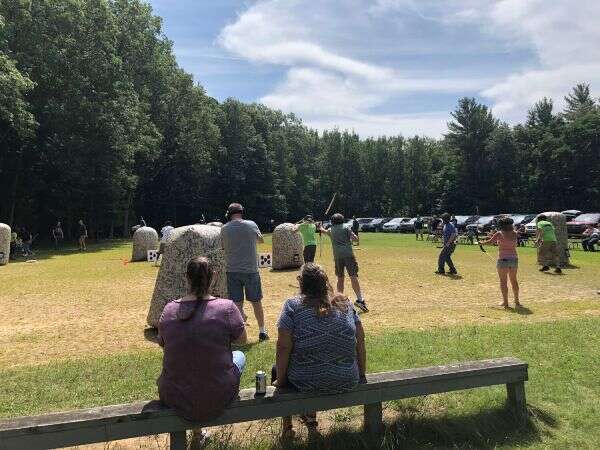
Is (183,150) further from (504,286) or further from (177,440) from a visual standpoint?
(177,440)

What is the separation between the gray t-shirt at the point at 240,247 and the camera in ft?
25.6

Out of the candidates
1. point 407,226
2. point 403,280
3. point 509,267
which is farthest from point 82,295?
point 407,226

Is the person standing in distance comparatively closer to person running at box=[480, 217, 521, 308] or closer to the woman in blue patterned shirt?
the woman in blue patterned shirt

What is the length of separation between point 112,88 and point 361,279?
928 inches

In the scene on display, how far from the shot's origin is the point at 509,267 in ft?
33.6

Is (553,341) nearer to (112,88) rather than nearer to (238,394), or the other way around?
(238,394)

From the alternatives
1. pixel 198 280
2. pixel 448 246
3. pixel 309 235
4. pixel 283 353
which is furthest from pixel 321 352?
pixel 448 246

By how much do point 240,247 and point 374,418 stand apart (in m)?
3.94

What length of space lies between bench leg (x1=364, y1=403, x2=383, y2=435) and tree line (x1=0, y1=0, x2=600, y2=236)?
24547mm

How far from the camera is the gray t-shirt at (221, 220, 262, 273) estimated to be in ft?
25.6

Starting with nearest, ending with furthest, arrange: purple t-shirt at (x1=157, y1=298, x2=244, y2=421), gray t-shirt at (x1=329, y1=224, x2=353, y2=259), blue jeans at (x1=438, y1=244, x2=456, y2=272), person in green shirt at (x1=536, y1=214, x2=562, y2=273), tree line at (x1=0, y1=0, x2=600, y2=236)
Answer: purple t-shirt at (x1=157, y1=298, x2=244, y2=421) → gray t-shirt at (x1=329, y1=224, x2=353, y2=259) → blue jeans at (x1=438, y1=244, x2=456, y2=272) → person in green shirt at (x1=536, y1=214, x2=562, y2=273) → tree line at (x1=0, y1=0, x2=600, y2=236)

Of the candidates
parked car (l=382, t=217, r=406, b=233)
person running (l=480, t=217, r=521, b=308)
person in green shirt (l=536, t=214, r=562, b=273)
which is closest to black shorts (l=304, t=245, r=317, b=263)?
person running (l=480, t=217, r=521, b=308)

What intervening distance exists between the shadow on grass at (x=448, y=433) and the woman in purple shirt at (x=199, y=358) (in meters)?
0.87

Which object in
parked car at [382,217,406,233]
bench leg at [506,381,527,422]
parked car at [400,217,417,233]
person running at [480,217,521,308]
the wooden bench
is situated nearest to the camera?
the wooden bench
